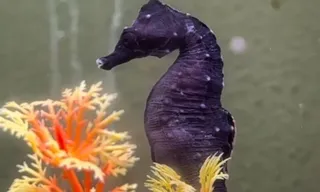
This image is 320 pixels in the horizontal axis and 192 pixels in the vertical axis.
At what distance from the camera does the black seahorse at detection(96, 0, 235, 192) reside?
1.28m

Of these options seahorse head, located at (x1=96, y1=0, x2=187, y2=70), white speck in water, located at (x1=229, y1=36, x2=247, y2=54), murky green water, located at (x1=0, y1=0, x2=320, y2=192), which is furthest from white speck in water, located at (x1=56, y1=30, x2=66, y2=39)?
white speck in water, located at (x1=229, y1=36, x2=247, y2=54)

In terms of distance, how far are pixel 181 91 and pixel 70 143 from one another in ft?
0.88

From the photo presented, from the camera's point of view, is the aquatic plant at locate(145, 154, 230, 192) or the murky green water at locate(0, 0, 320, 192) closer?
the aquatic plant at locate(145, 154, 230, 192)

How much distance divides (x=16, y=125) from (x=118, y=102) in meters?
0.33

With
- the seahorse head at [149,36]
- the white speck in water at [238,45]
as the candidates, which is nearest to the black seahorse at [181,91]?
the seahorse head at [149,36]

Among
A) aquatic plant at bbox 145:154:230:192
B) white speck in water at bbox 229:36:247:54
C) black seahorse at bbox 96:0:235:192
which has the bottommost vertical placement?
aquatic plant at bbox 145:154:230:192

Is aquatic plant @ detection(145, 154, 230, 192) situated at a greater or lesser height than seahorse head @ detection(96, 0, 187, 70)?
lesser

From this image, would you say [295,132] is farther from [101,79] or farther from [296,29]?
[101,79]

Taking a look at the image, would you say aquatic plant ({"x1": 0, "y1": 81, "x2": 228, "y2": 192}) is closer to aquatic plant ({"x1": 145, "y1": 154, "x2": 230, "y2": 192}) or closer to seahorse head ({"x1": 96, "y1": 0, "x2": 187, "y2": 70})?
aquatic plant ({"x1": 145, "y1": 154, "x2": 230, "y2": 192})

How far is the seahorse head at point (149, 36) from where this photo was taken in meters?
1.28

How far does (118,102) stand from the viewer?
1463 mm

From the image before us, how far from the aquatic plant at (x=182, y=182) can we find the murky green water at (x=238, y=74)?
18cm

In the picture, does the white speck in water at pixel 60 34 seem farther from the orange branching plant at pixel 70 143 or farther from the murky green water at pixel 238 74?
the orange branching plant at pixel 70 143

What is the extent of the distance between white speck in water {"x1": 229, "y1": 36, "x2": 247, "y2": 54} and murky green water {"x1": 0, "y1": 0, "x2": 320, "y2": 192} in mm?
10
